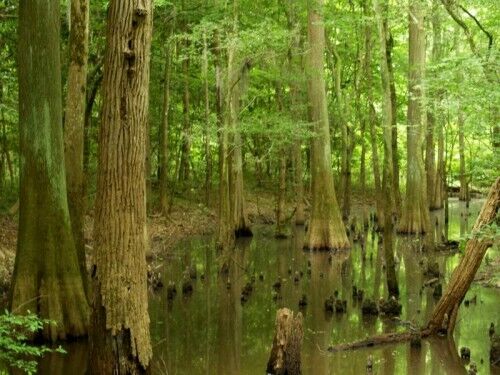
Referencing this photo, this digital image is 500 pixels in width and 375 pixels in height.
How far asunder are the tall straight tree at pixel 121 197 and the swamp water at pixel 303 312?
5.69 feet

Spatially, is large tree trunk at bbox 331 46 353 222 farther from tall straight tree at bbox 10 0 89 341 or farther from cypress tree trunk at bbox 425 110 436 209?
tall straight tree at bbox 10 0 89 341

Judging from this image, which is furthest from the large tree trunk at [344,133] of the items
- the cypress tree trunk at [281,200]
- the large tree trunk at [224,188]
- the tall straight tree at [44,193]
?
the tall straight tree at [44,193]

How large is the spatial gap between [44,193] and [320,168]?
1106 cm

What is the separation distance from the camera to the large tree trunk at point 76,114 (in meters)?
10.2

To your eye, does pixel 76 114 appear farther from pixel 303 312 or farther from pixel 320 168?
pixel 320 168

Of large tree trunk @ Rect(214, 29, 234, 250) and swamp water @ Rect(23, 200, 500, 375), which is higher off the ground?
large tree trunk @ Rect(214, 29, 234, 250)

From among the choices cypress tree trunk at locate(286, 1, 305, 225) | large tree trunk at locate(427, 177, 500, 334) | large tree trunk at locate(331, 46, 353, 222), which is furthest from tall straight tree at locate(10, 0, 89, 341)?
large tree trunk at locate(331, 46, 353, 222)

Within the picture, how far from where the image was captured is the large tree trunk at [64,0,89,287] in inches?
403

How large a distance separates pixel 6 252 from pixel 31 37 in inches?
212

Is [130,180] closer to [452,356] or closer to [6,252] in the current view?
[452,356]

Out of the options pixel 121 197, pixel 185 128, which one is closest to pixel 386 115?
pixel 121 197

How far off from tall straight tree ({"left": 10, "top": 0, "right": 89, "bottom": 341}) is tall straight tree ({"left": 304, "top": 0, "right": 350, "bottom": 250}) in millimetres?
10067

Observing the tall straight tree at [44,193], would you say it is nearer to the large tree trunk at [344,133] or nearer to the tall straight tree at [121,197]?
the tall straight tree at [121,197]

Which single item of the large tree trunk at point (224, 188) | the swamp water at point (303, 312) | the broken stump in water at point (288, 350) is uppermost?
the large tree trunk at point (224, 188)
